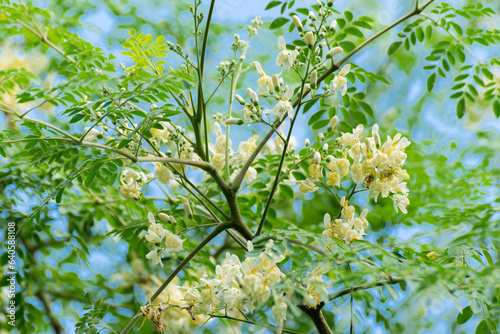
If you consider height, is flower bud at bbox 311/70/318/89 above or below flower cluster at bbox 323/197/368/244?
above

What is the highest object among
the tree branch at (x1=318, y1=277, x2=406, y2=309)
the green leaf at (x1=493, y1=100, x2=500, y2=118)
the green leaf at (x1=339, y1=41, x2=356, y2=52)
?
the green leaf at (x1=339, y1=41, x2=356, y2=52)

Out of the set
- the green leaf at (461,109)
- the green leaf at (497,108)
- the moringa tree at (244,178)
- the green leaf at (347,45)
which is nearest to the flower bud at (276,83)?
the moringa tree at (244,178)

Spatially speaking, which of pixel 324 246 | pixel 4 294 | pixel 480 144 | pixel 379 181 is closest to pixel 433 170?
pixel 480 144

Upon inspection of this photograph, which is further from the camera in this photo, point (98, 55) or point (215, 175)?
point (98, 55)

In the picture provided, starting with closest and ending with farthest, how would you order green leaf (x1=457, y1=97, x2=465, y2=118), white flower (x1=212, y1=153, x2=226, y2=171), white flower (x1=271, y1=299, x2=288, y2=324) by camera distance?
white flower (x1=271, y1=299, x2=288, y2=324), white flower (x1=212, y1=153, x2=226, y2=171), green leaf (x1=457, y1=97, x2=465, y2=118)

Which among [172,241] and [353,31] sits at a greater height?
[353,31]

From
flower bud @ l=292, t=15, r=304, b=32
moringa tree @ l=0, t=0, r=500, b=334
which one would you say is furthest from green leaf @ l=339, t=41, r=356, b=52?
flower bud @ l=292, t=15, r=304, b=32

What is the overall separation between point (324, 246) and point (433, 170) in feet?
3.74

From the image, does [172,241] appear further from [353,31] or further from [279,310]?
[353,31]

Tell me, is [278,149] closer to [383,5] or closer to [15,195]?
[15,195]

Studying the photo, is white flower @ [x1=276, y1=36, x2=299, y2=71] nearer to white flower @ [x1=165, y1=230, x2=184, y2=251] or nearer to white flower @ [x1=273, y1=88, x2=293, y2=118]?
white flower @ [x1=273, y1=88, x2=293, y2=118]

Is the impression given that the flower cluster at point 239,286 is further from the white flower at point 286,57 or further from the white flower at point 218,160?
the white flower at point 286,57

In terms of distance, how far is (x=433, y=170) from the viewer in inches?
68.9

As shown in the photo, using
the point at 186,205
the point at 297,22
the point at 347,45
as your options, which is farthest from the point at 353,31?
the point at 186,205
